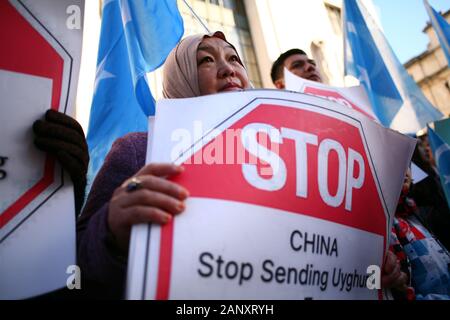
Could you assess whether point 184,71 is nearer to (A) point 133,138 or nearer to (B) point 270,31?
(A) point 133,138

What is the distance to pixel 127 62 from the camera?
5.42ft

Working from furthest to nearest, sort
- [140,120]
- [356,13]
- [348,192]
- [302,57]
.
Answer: [356,13] < [302,57] < [140,120] < [348,192]

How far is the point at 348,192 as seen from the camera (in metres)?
0.69

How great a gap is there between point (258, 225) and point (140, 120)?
4.00ft

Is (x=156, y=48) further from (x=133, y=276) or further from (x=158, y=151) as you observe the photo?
(x=133, y=276)

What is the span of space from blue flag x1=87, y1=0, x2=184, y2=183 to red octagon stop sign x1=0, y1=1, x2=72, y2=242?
0.87 metres

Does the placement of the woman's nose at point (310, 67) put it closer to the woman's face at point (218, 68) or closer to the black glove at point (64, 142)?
the woman's face at point (218, 68)

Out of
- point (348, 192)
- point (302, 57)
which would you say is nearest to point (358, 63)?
point (302, 57)

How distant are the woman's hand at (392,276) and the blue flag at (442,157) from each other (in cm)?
114

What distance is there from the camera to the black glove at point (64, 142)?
1.92ft

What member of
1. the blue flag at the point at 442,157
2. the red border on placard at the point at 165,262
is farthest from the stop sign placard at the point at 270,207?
the blue flag at the point at 442,157

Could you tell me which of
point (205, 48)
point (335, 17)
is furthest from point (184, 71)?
point (335, 17)

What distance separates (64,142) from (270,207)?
16.4 inches

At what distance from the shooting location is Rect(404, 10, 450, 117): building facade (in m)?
13.0
